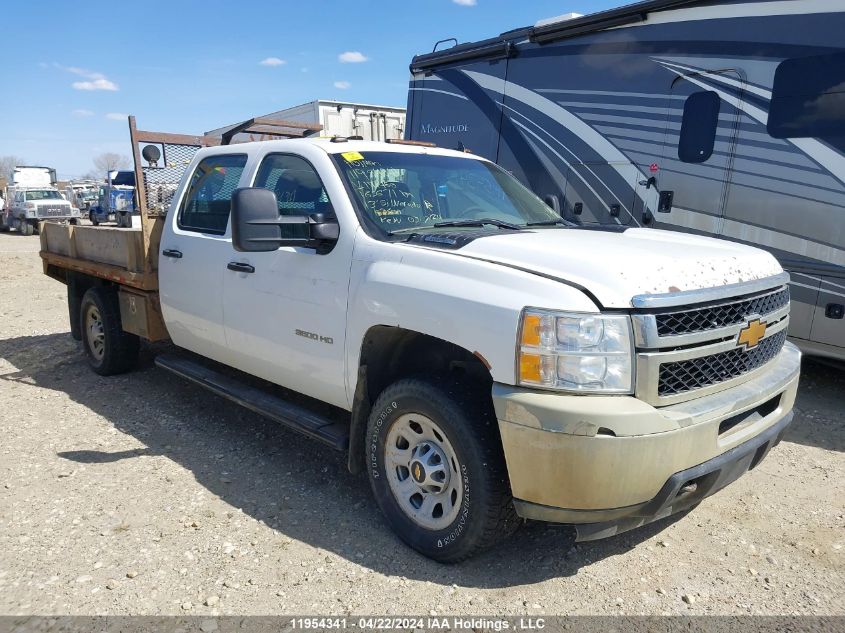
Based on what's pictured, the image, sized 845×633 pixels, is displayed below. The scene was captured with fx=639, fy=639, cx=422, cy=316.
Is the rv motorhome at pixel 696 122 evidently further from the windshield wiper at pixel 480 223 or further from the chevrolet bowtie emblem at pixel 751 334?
the chevrolet bowtie emblem at pixel 751 334

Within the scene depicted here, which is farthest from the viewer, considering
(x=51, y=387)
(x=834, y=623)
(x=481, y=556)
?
(x=51, y=387)

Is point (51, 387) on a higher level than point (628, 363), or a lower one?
lower

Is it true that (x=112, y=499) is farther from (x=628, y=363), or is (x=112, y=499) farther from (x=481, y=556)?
(x=628, y=363)

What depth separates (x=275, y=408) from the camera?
12.9ft

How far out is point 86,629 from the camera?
8.67ft

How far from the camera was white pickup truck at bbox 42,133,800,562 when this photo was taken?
2516 mm

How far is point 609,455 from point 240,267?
8.49 feet

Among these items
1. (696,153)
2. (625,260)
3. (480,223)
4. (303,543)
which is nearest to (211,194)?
(480,223)

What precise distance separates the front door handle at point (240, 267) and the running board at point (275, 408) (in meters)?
0.81

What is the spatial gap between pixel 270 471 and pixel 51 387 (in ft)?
9.82

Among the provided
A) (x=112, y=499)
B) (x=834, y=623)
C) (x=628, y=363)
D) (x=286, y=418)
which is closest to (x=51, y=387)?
(x=112, y=499)

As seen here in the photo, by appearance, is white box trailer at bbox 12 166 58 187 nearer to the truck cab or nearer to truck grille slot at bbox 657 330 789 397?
the truck cab

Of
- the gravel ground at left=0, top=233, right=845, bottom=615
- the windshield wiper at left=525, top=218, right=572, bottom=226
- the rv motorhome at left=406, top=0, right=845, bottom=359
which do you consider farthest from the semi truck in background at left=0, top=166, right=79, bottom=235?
the windshield wiper at left=525, top=218, right=572, bottom=226

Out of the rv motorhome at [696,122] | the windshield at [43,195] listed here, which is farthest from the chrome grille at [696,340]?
the windshield at [43,195]
